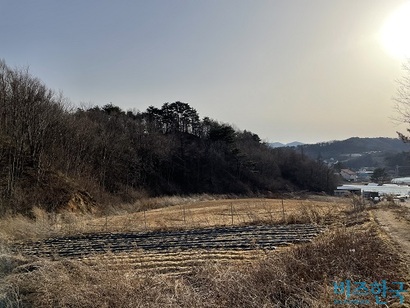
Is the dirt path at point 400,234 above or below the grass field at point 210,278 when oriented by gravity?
below

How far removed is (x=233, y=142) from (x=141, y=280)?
83933 mm

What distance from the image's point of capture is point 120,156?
6281 cm

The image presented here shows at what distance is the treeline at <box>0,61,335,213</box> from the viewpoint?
122ft

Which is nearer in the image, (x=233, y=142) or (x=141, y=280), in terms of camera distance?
(x=141, y=280)

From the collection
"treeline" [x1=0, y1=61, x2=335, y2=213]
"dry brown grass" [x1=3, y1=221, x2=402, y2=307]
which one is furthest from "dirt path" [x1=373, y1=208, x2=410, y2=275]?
"treeline" [x1=0, y1=61, x2=335, y2=213]

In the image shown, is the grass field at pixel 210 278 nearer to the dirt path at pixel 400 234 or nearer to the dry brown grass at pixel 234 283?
the dry brown grass at pixel 234 283

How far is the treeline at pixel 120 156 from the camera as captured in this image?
3731 cm

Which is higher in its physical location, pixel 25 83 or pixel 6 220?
pixel 25 83

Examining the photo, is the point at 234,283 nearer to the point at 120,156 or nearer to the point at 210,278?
the point at 210,278

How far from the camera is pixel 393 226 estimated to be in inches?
706

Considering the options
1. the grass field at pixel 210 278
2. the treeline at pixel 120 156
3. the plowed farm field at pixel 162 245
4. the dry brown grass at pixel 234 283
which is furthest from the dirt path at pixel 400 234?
the treeline at pixel 120 156

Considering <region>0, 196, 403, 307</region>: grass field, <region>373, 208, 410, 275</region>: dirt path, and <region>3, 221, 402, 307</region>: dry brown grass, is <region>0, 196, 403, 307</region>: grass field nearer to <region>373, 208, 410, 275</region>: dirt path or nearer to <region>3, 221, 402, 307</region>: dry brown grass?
<region>3, 221, 402, 307</region>: dry brown grass

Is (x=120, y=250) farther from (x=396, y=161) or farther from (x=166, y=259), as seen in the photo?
(x=396, y=161)

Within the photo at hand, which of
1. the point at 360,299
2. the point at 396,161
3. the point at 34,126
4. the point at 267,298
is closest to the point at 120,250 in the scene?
the point at 267,298
